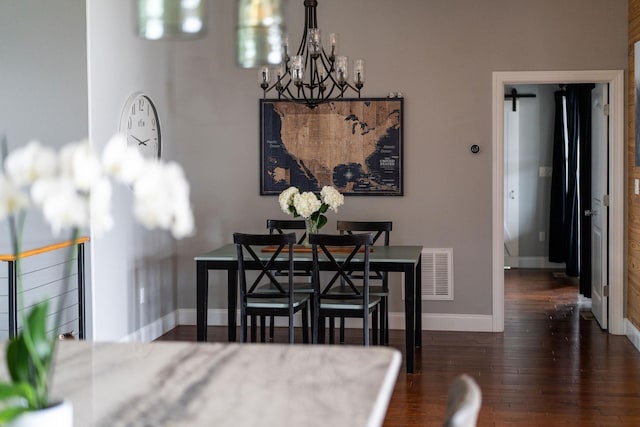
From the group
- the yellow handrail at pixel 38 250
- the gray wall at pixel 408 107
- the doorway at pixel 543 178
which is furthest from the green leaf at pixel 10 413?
the doorway at pixel 543 178

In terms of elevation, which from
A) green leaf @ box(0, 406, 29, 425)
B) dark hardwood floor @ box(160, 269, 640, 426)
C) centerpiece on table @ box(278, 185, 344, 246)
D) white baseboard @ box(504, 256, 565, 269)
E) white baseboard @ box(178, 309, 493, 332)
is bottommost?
dark hardwood floor @ box(160, 269, 640, 426)

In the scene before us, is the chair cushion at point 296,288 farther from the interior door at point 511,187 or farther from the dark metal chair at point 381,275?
the interior door at point 511,187

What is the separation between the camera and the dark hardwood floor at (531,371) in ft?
→ 14.6

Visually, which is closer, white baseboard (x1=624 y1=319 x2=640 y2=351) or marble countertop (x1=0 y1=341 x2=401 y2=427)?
marble countertop (x1=0 y1=341 x2=401 y2=427)

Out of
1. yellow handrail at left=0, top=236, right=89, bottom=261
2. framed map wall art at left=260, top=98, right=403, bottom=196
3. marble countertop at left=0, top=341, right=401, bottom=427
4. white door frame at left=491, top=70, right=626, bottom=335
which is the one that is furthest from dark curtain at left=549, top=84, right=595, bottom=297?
marble countertop at left=0, top=341, right=401, bottom=427

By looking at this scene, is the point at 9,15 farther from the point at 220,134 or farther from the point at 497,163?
the point at 497,163

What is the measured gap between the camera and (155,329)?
21.1 ft

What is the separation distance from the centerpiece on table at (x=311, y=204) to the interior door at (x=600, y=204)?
89.1 inches

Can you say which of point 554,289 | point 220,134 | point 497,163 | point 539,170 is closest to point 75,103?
point 220,134

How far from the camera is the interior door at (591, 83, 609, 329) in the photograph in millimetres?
6559

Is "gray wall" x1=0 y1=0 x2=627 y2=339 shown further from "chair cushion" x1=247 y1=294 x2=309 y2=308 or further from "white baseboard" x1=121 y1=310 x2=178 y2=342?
"chair cushion" x1=247 y1=294 x2=309 y2=308

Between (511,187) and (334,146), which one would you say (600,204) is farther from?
(511,187)

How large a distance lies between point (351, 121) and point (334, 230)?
87cm

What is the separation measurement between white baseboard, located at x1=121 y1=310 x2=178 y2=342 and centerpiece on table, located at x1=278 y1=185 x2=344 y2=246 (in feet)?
4.72
